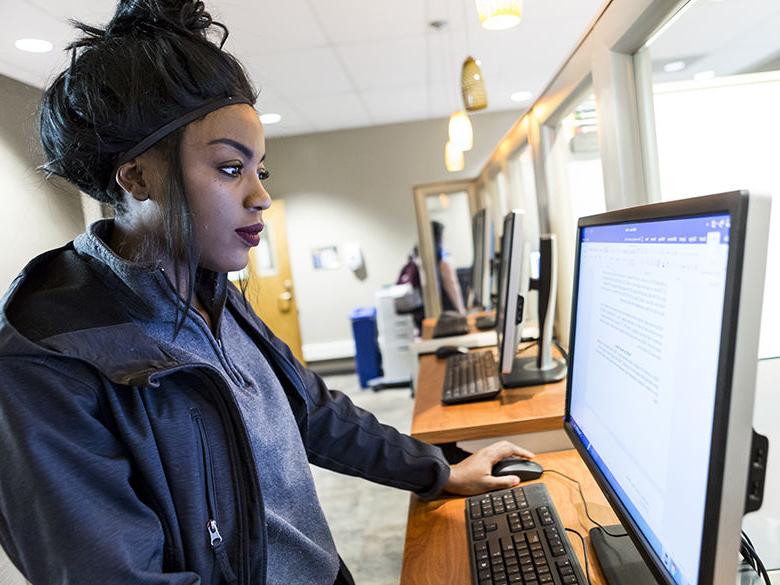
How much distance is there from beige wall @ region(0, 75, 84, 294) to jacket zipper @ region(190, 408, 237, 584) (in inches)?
18.4

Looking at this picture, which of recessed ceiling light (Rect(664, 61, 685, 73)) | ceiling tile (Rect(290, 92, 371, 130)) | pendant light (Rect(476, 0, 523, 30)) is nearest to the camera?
recessed ceiling light (Rect(664, 61, 685, 73))

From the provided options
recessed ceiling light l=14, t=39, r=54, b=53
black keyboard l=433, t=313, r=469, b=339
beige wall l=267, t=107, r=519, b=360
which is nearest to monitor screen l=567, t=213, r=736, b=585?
black keyboard l=433, t=313, r=469, b=339

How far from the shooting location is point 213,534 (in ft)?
2.45

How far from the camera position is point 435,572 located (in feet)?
2.94

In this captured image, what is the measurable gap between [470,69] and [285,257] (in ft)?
14.7

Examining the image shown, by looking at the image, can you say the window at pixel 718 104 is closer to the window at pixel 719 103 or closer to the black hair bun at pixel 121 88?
the window at pixel 719 103

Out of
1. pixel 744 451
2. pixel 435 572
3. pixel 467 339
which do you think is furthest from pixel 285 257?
pixel 744 451

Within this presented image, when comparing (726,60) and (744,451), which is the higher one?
(726,60)

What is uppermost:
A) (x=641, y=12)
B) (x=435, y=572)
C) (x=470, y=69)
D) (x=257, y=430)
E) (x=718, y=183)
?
(x=470, y=69)

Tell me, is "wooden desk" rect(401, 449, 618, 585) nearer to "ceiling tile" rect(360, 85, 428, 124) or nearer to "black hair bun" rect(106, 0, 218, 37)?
"black hair bun" rect(106, 0, 218, 37)

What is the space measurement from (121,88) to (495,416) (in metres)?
1.07

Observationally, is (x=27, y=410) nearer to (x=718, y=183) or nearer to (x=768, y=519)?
(x=768, y=519)

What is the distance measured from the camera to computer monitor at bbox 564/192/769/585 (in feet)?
1.43

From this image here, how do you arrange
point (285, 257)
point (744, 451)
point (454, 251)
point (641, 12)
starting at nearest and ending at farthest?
point (744, 451), point (641, 12), point (285, 257), point (454, 251)
